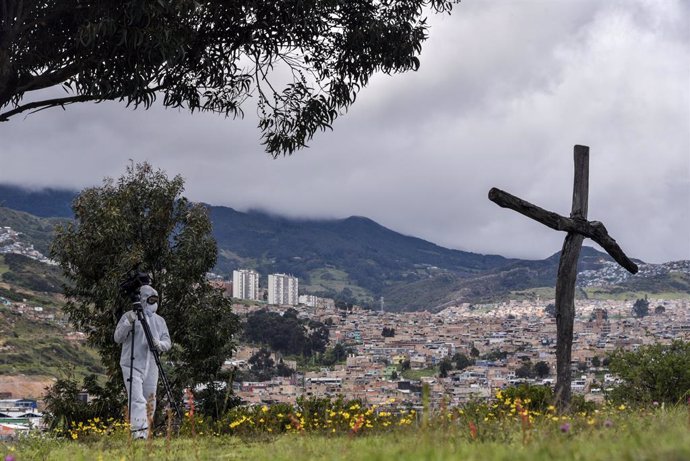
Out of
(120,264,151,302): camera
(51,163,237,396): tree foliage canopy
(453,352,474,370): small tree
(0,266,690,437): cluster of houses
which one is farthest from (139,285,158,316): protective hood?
(453,352,474,370): small tree

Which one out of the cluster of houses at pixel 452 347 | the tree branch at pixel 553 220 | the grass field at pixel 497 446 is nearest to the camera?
the grass field at pixel 497 446

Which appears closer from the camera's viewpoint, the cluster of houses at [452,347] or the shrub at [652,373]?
the shrub at [652,373]

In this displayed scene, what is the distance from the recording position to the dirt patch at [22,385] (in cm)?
8176

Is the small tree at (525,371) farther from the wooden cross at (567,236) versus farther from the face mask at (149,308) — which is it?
the face mask at (149,308)

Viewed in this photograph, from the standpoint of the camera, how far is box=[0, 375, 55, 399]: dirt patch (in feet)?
268

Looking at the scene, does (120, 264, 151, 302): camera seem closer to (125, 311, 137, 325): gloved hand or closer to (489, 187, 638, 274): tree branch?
(125, 311, 137, 325): gloved hand

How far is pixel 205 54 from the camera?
12.2 metres

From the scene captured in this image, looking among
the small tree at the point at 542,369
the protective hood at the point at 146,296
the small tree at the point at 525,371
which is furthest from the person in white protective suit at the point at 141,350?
the small tree at the point at 525,371

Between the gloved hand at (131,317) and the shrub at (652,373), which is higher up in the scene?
the gloved hand at (131,317)

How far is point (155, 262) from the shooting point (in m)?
22.4

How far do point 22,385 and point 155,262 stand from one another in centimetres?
6789

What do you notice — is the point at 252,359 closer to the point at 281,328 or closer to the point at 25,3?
the point at 281,328

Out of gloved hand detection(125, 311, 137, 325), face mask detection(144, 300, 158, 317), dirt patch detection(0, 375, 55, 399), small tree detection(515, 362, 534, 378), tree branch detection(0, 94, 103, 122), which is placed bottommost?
dirt patch detection(0, 375, 55, 399)

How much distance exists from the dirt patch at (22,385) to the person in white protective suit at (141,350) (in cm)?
7483
